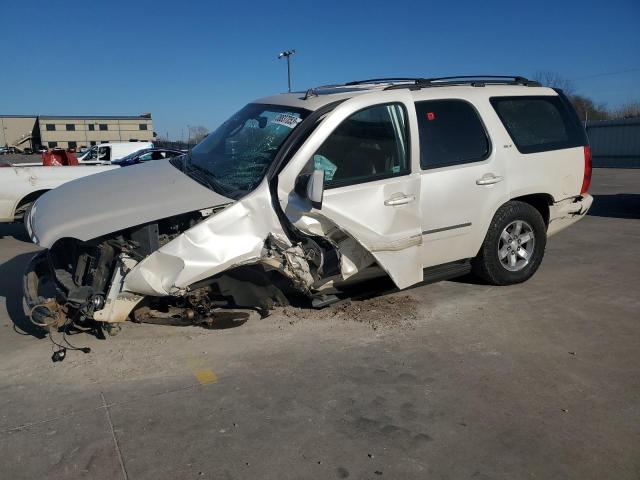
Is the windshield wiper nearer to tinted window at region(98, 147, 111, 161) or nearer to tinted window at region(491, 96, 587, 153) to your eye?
tinted window at region(491, 96, 587, 153)

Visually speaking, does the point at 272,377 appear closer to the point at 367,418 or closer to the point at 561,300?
the point at 367,418

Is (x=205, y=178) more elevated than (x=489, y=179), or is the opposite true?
(x=205, y=178)

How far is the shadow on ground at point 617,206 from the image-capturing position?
9.98 meters

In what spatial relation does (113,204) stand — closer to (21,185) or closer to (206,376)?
(206,376)

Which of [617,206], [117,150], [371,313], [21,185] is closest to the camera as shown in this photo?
[371,313]

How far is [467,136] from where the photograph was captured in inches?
193

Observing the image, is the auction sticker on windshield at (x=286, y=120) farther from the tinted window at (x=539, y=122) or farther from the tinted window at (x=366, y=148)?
the tinted window at (x=539, y=122)

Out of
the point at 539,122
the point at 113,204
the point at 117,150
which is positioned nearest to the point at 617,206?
the point at 539,122

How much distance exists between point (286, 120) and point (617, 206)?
938 cm

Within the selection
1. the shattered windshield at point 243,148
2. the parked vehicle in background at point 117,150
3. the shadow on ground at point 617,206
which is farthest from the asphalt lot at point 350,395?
the parked vehicle in background at point 117,150

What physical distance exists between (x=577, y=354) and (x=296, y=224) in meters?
2.33

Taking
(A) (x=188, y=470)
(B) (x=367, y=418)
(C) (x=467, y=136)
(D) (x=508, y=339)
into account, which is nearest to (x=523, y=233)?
(C) (x=467, y=136)

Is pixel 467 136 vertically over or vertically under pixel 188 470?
over

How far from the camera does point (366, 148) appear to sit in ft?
14.3
